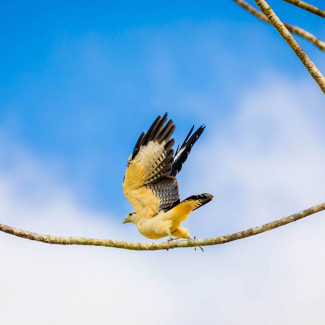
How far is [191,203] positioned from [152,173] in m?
0.81

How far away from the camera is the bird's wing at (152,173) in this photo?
7750 mm

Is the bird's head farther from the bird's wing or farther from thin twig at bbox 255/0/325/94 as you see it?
thin twig at bbox 255/0/325/94

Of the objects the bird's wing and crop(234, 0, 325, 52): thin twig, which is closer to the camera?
crop(234, 0, 325, 52): thin twig

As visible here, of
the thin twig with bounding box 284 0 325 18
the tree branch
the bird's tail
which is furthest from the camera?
the bird's tail

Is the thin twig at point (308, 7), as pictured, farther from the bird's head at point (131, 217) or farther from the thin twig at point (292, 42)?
the bird's head at point (131, 217)

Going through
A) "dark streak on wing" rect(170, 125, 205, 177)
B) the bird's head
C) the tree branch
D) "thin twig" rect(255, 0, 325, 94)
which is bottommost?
the tree branch

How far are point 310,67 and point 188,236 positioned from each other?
3.89 metres

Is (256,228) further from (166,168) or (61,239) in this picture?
(166,168)

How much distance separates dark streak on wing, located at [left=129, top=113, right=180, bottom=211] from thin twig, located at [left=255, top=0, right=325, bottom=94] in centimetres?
332

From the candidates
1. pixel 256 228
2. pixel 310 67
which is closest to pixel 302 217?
pixel 256 228

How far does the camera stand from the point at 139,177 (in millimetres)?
7867

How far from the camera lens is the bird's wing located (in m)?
7.75

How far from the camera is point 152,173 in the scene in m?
7.88

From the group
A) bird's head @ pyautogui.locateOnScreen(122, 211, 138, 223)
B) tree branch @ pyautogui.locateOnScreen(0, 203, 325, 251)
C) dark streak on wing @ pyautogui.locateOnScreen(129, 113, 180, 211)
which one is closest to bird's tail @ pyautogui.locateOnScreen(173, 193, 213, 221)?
dark streak on wing @ pyautogui.locateOnScreen(129, 113, 180, 211)
